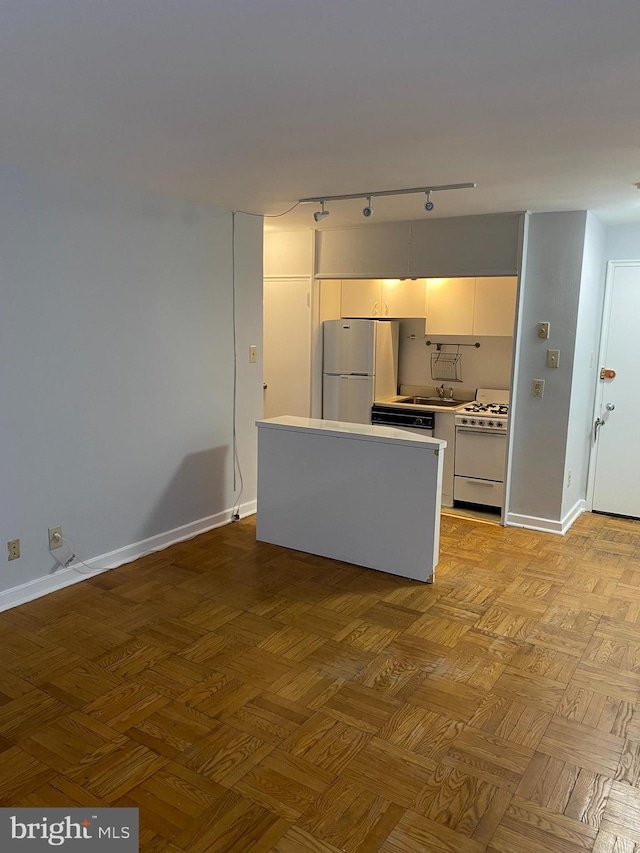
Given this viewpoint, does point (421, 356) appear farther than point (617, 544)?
Yes

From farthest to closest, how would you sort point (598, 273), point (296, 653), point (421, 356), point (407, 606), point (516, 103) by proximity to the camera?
point (421, 356) < point (598, 273) < point (407, 606) < point (296, 653) < point (516, 103)

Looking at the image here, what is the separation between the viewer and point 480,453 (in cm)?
506

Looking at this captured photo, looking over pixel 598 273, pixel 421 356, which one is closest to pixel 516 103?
pixel 598 273

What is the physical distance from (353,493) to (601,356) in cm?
259

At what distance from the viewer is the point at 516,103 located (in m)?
2.20

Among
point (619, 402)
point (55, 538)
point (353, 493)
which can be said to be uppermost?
point (619, 402)

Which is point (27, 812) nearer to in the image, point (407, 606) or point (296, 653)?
point (296, 653)

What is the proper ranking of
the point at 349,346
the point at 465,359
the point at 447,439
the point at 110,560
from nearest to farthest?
1. the point at 110,560
2. the point at 447,439
3. the point at 349,346
4. the point at 465,359

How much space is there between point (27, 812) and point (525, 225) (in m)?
4.35

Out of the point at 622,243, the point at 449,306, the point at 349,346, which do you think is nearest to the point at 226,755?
the point at 349,346

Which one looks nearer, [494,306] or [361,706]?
[361,706]

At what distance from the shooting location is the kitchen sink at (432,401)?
5.70 meters

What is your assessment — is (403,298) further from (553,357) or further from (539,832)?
(539,832)

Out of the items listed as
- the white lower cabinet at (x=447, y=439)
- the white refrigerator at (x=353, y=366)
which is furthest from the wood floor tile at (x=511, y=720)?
the white refrigerator at (x=353, y=366)
